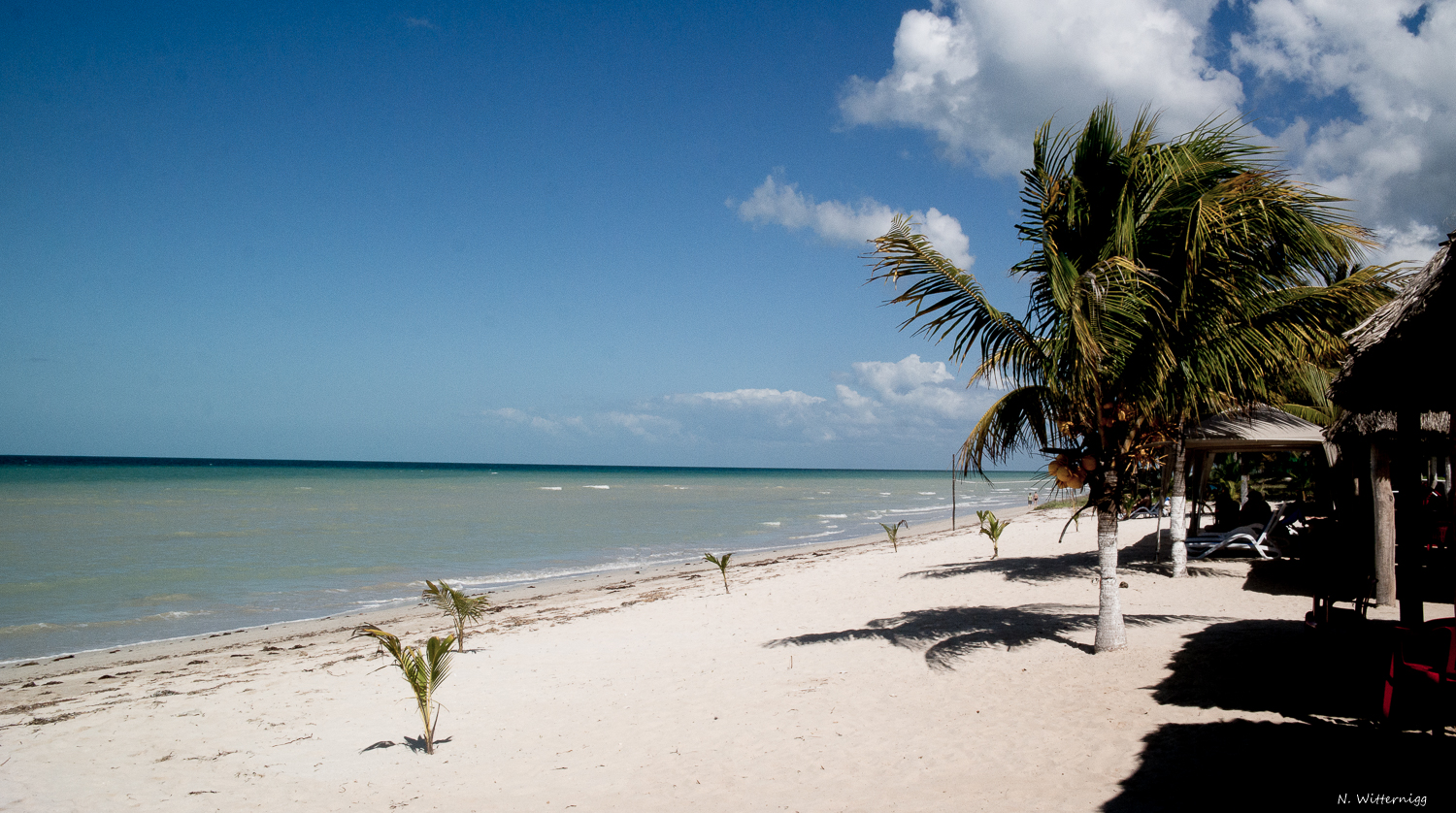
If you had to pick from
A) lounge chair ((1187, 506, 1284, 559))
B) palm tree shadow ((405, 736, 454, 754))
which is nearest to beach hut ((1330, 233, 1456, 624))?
palm tree shadow ((405, 736, 454, 754))

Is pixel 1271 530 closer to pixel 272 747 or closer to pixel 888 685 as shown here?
pixel 888 685

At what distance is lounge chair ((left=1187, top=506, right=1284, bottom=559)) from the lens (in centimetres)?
1134

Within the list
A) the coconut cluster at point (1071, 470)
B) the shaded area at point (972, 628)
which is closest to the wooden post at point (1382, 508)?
the shaded area at point (972, 628)

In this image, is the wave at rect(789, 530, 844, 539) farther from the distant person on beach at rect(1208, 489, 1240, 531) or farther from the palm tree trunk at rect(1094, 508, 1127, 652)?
the palm tree trunk at rect(1094, 508, 1127, 652)

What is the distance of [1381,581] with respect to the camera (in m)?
7.72

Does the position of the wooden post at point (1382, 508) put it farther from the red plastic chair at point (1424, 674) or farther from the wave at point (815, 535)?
the wave at point (815, 535)

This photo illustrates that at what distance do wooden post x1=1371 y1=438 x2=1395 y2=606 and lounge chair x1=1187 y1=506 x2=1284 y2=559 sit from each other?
137 inches

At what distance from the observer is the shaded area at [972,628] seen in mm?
7289

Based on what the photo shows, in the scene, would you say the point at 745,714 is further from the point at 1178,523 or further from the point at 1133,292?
the point at 1178,523

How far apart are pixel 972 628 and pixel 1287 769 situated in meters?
4.17

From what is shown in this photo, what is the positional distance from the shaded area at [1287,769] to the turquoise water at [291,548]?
12.8 metres

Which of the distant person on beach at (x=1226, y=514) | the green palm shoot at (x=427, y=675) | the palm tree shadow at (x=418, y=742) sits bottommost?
the palm tree shadow at (x=418, y=742)

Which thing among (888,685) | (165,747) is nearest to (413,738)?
(165,747)

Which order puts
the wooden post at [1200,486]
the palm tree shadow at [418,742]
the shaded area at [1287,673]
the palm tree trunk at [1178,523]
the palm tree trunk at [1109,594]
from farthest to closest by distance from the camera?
the wooden post at [1200,486] < the palm tree trunk at [1178,523] < the palm tree trunk at [1109,594] < the palm tree shadow at [418,742] < the shaded area at [1287,673]
